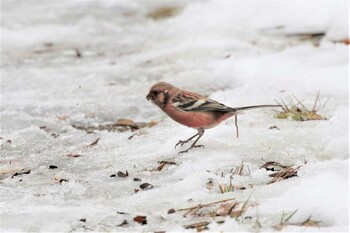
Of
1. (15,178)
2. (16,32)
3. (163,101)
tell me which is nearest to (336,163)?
(163,101)

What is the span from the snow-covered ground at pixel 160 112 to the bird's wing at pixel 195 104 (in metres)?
0.28

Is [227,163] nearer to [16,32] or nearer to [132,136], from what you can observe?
[132,136]

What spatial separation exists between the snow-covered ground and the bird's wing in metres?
0.28

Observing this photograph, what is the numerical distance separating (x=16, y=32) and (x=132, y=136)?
4583 millimetres

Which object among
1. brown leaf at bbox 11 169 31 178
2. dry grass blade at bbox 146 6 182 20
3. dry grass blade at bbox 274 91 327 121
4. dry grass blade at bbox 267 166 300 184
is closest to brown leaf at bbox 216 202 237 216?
dry grass blade at bbox 267 166 300 184

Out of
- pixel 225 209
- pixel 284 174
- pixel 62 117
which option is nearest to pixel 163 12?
pixel 62 117

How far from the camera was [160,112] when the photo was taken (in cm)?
640

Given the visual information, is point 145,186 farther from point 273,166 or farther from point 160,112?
point 160,112

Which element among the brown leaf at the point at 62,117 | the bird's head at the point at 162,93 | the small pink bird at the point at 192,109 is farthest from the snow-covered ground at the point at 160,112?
the bird's head at the point at 162,93

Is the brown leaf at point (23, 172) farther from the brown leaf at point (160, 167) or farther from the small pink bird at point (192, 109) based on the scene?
the small pink bird at point (192, 109)

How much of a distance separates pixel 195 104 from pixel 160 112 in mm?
1565

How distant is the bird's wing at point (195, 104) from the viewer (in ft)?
15.8

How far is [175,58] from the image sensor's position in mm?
8125

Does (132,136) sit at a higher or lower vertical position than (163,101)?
lower
